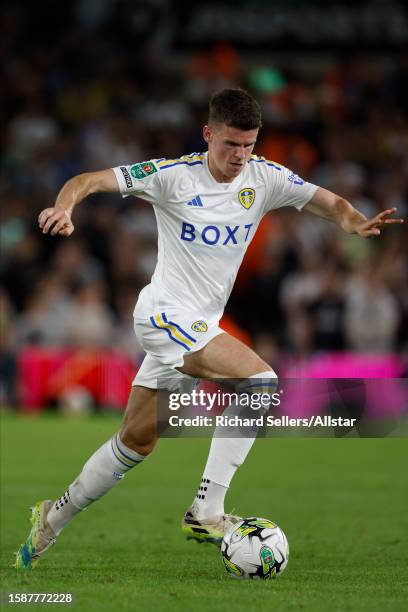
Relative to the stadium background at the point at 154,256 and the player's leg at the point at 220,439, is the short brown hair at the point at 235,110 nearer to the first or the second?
the player's leg at the point at 220,439

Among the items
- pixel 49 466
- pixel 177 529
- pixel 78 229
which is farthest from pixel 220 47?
pixel 177 529

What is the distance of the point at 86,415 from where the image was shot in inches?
655

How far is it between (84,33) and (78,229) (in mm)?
5974

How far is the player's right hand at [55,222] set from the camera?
6.12m

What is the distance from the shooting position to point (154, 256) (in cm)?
1766

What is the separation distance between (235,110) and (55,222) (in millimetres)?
1312

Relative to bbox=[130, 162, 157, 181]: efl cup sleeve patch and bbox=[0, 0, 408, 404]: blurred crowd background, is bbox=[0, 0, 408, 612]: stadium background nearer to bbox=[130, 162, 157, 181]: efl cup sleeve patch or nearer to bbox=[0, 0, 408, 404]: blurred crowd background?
bbox=[0, 0, 408, 404]: blurred crowd background

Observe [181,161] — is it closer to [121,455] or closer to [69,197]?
[69,197]

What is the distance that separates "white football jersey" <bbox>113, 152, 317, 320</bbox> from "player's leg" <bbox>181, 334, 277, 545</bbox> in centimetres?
37

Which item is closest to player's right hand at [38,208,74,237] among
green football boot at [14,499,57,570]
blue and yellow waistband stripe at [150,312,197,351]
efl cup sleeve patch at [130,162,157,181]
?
efl cup sleeve patch at [130,162,157,181]

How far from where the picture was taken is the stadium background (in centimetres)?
928

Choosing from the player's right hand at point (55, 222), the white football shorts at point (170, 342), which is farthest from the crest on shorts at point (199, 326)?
the player's right hand at point (55, 222)

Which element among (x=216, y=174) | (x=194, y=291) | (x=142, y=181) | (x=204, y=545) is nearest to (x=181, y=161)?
(x=216, y=174)

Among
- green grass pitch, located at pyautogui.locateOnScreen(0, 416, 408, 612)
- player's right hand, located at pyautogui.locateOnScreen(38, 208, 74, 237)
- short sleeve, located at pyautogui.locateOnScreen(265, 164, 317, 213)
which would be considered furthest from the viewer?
short sleeve, located at pyautogui.locateOnScreen(265, 164, 317, 213)
